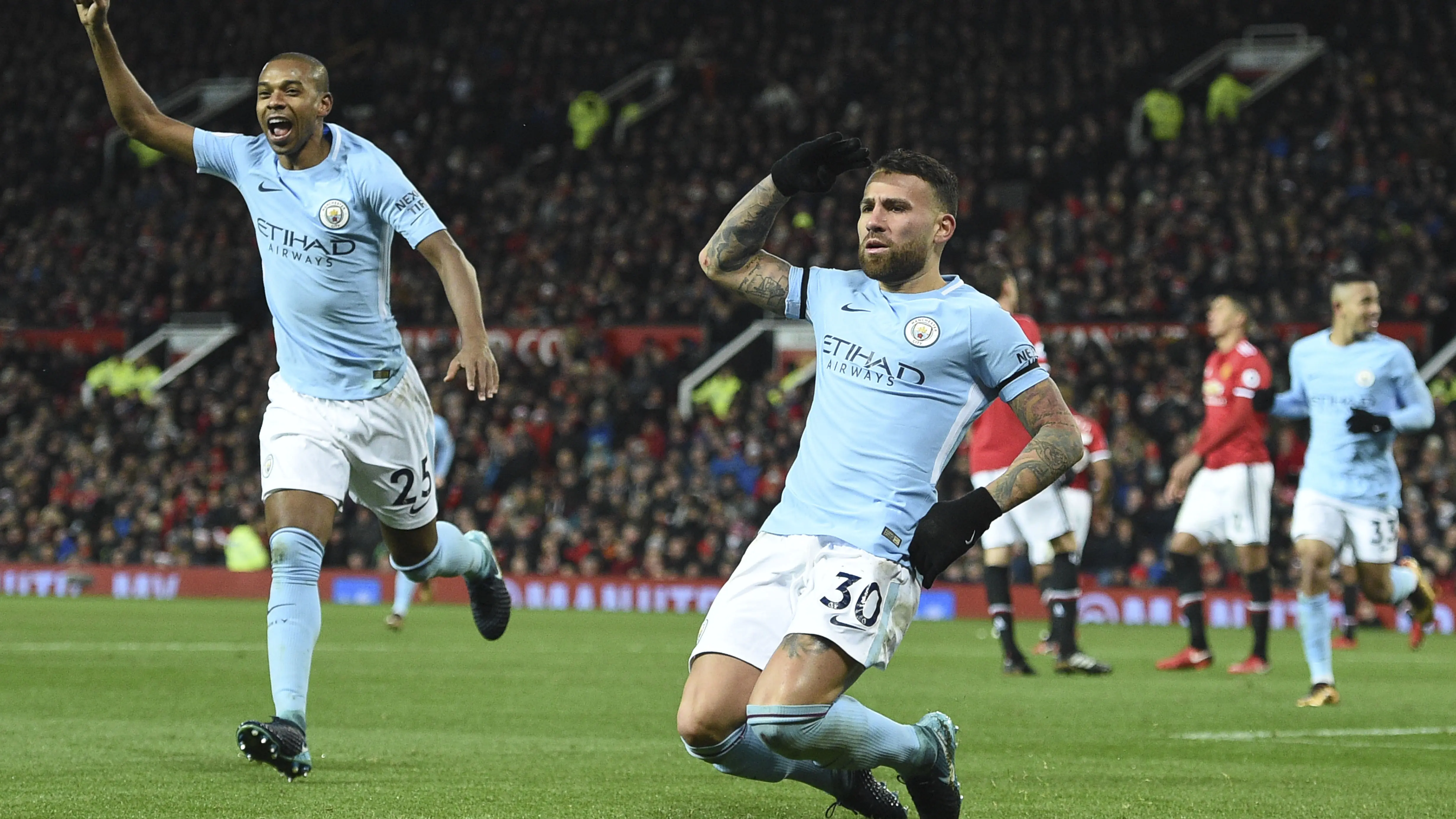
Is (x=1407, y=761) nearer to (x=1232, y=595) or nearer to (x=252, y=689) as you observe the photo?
(x=252, y=689)

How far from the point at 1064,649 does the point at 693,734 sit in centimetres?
696

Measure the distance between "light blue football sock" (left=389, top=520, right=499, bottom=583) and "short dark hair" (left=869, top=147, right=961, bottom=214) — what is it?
3.12 m

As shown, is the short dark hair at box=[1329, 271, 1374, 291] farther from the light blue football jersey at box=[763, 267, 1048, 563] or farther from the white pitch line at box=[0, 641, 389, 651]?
the white pitch line at box=[0, 641, 389, 651]

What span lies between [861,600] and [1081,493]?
904 cm

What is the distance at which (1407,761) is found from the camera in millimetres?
7125

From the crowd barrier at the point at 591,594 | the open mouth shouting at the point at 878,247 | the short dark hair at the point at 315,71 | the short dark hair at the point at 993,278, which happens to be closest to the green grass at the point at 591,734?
the open mouth shouting at the point at 878,247

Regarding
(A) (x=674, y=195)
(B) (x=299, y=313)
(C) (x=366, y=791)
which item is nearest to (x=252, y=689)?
(B) (x=299, y=313)

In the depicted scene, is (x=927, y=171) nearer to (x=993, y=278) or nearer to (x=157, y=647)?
(x=993, y=278)

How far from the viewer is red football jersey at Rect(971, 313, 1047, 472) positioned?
441 inches


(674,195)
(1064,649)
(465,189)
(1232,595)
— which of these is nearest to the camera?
(1064,649)

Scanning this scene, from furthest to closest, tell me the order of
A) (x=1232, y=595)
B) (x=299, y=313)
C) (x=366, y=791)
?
(x=1232, y=595) < (x=299, y=313) < (x=366, y=791)

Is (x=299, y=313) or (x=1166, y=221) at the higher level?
(x=1166, y=221)

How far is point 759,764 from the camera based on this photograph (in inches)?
198

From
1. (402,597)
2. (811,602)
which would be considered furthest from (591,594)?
(811,602)
